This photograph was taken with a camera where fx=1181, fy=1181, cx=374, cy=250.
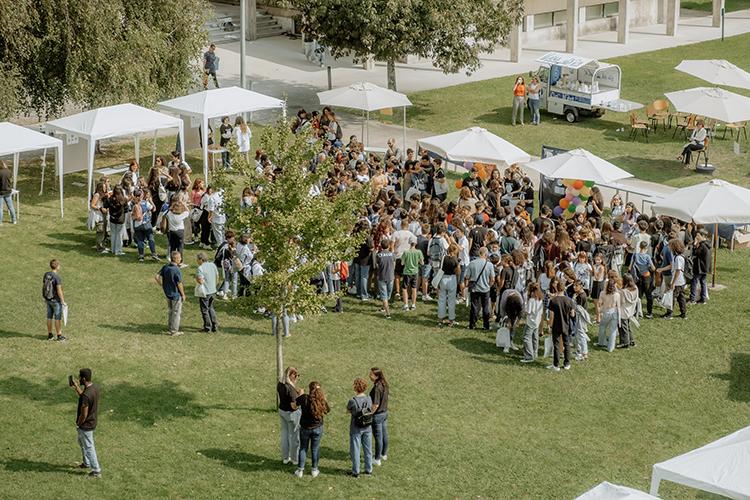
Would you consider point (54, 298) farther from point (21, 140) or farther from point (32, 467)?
point (21, 140)

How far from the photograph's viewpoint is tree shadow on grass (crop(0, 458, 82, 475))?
15.2 meters

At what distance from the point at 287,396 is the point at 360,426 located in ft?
3.45

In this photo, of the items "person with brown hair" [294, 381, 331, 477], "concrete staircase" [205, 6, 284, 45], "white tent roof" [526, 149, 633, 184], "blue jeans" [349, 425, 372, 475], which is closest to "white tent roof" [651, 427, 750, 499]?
"blue jeans" [349, 425, 372, 475]

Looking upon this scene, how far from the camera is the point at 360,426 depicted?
1524 cm

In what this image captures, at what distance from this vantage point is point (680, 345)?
20156 millimetres

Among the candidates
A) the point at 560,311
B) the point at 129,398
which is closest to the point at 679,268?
the point at 560,311

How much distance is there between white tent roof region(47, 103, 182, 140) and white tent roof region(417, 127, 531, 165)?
6.03 m

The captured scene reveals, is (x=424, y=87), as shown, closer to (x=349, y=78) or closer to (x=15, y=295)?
(x=349, y=78)

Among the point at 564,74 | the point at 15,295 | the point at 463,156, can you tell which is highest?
the point at 564,74

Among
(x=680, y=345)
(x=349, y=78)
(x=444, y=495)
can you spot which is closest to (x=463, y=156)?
(x=680, y=345)

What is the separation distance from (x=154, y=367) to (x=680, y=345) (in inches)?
348

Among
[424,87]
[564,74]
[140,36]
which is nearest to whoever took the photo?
[140,36]

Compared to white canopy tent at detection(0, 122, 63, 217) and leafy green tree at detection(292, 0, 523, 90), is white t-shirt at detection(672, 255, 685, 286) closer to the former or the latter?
white canopy tent at detection(0, 122, 63, 217)

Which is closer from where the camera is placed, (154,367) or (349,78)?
(154,367)
